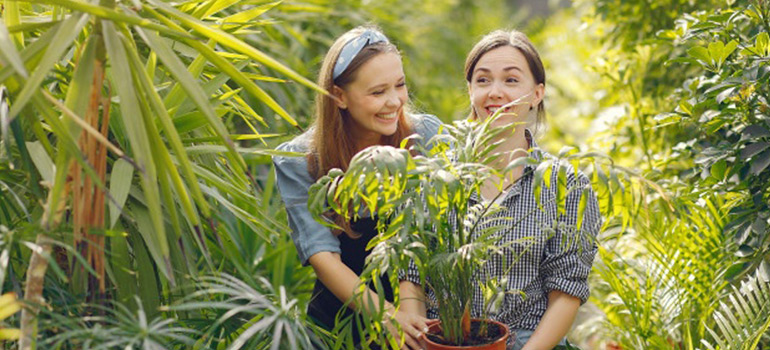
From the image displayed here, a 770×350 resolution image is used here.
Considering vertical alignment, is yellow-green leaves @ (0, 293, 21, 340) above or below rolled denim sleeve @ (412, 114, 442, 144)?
below

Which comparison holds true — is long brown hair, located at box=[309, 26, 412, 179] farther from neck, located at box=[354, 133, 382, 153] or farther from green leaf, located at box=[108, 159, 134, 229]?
green leaf, located at box=[108, 159, 134, 229]

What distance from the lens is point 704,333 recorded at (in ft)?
9.51

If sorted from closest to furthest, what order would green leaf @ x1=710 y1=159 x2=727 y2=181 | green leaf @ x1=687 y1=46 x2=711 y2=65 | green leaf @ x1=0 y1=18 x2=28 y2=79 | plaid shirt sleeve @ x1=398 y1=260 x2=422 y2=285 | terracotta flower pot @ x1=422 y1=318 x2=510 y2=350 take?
green leaf @ x1=0 y1=18 x2=28 y2=79 < terracotta flower pot @ x1=422 y1=318 x2=510 y2=350 < plaid shirt sleeve @ x1=398 y1=260 x2=422 y2=285 < green leaf @ x1=687 y1=46 x2=711 y2=65 < green leaf @ x1=710 y1=159 x2=727 y2=181

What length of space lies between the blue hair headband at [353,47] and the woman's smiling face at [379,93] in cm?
4

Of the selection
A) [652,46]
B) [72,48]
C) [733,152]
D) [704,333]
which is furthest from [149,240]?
[652,46]

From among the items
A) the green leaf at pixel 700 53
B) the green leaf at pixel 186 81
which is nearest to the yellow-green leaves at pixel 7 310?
the green leaf at pixel 186 81

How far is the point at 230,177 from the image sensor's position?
232 centimetres

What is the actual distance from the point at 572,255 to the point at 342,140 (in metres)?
0.69

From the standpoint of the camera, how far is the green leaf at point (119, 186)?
68.2 inches

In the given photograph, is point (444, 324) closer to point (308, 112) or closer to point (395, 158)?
point (395, 158)

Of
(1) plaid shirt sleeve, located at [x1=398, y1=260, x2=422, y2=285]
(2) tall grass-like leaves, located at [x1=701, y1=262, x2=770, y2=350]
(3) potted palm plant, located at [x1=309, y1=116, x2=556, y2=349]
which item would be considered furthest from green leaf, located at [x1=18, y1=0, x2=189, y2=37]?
(2) tall grass-like leaves, located at [x1=701, y1=262, x2=770, y2=350]

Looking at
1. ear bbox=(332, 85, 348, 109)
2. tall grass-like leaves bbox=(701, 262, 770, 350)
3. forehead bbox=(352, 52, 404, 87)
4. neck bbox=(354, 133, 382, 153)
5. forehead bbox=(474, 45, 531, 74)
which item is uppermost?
forehead bbox=(474, 45, 531, 74)

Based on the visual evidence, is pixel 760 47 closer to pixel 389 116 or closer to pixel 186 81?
pixel 389 116

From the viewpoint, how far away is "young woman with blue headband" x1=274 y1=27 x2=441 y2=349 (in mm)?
2328
